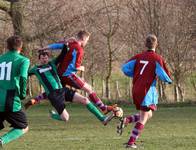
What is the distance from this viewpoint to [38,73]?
37.4ft

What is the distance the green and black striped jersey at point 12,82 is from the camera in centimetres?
932

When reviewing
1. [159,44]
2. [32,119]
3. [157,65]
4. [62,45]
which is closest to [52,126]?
[32,119]

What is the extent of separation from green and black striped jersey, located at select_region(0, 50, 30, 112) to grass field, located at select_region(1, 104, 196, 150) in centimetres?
137

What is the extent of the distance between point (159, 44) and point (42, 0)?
522cm

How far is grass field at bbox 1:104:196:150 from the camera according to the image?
1064 cm

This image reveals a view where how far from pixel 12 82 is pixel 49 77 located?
6.51ft

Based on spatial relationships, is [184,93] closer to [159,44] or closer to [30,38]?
[159,44]

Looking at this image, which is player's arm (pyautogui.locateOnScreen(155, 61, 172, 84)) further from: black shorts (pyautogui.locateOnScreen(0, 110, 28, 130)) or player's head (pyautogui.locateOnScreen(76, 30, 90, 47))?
black shorts (pyautogui.locateOnScreen(0, 110, 28, 130))

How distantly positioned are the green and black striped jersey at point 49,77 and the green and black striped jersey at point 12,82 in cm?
190

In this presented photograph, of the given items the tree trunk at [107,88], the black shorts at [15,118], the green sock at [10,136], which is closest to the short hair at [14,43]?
the black shorts at [15,118]

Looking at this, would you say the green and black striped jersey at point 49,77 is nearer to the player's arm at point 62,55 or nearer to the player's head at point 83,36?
the player's arm at point 62,55

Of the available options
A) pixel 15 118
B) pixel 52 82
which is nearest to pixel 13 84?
pixel 15 118

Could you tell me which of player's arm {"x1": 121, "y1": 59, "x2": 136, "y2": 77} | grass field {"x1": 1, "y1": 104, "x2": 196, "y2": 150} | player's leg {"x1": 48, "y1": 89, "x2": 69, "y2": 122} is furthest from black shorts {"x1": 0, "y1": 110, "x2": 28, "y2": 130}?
player's arm {"x1": 121, "y1": 59, "x2": 136, "y2": 77}

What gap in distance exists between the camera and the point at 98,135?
509 inches
